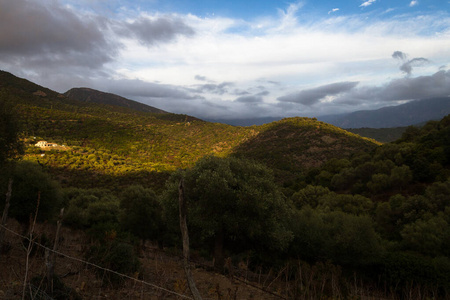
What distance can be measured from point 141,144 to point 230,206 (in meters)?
68.8

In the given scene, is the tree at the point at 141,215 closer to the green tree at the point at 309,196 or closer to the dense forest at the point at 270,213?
the dense forest at the point at 270,213

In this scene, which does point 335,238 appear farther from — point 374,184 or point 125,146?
point 125,146

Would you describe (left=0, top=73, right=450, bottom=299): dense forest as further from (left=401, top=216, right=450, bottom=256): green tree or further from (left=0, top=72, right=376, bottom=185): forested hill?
(left=0, top=72, right=376, bottom=185): forested hill

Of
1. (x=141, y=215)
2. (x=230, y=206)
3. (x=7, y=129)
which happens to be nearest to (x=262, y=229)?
(x=230, y=206)

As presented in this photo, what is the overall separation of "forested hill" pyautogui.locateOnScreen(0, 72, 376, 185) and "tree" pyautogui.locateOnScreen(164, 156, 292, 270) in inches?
1394

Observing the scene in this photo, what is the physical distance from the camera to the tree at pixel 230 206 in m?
13.5

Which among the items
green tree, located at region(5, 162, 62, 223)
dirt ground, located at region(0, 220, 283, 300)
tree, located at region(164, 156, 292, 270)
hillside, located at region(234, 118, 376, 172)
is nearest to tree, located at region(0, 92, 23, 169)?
green tree, located at region(5, 162, 62, 223)

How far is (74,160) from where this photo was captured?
50.0 meters

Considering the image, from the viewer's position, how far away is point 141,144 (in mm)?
77438

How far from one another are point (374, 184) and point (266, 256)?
28.7 metres

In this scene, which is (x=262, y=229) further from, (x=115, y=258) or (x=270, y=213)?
(x=115, y=258)

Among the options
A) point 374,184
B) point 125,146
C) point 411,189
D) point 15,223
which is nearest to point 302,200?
point 374,184

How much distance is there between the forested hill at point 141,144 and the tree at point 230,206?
35.4 metres

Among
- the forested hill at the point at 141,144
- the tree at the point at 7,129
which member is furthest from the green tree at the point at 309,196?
the tree at the point at 7,129
